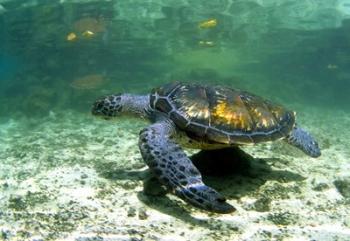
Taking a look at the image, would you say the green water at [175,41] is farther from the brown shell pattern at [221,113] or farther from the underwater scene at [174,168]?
the brown shell pattern at [221,113]

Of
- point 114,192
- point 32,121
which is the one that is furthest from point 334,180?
point 32,121

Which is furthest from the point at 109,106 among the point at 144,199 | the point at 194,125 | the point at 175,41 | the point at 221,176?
the point at 175,41

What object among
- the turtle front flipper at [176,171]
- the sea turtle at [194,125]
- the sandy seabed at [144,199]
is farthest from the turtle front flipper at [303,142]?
the turtle front flipper at [176,171]

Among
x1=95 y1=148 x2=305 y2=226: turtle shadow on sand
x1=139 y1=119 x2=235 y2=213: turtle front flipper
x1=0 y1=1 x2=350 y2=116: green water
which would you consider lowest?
x1=0 y1=1 x2=350 y2=116: green water

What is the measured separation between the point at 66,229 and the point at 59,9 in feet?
57.6

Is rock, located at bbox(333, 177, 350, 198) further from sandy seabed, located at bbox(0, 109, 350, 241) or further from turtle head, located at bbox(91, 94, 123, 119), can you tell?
turtle head, located at bbox(91, 94, 123, 119)

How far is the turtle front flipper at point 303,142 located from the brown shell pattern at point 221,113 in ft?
0.85

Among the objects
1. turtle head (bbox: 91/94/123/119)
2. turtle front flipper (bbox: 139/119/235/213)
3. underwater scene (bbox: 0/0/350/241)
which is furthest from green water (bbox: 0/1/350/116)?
turtle front flipper (bbox: 139/119/235/213)

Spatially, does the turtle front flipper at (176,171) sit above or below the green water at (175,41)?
above

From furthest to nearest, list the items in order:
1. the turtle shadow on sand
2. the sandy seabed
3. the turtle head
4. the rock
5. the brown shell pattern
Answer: the turtle head → the rock → the brown shell pattern → the turtle shadow on sand → the sandy seabed

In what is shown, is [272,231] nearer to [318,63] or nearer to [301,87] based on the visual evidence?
[301,87]

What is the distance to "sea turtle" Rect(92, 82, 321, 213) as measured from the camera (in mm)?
3348

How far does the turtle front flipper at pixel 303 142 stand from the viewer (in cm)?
470

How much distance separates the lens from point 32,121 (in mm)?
9781
